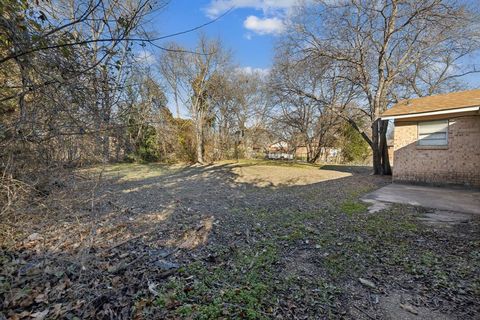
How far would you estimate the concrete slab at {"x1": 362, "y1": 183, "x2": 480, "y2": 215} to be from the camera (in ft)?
16.6

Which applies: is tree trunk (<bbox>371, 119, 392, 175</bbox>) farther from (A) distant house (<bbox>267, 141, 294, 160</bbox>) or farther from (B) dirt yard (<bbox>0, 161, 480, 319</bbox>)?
(A) distant house (<bbox>267, 141, 294, 160</bbox>)

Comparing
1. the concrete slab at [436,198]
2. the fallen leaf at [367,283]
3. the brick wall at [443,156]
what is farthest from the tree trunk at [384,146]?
the fallen leaf at [367,283]

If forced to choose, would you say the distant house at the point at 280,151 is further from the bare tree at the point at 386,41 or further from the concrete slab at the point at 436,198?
the concrete slab at the point at 436,198

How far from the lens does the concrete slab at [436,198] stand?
506cm

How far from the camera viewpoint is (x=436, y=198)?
595 cm

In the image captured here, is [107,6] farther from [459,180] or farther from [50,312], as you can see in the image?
[459,180]

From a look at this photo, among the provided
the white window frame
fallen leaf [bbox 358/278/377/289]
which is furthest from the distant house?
fallen leaf [bbox 358/278/377/289]

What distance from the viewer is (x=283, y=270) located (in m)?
2.56

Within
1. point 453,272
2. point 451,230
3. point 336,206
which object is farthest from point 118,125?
point 451,230

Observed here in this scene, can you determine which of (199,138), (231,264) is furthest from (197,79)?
(231,264)

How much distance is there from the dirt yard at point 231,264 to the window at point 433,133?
4.69 meters

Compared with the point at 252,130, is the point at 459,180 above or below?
below

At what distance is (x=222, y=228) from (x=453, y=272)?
9.90 feet

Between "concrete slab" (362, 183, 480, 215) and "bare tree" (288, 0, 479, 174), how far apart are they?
437cm
